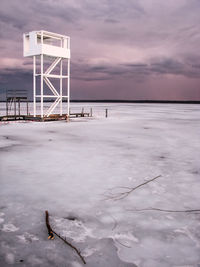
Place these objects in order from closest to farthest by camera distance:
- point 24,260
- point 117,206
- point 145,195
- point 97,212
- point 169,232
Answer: point 24,260 < point 169,232 < point 97,212 < point 117,206 < point 145,195

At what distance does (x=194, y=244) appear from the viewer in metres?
4.22

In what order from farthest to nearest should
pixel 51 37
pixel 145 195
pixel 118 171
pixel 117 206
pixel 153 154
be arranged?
1. pixel 51 37
2. pixel 153 154
3. pixel 118 171
4. pixel 145 195
5. pixel 117 206

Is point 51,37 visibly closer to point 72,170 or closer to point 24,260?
point 72,170

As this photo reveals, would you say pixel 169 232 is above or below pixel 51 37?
below

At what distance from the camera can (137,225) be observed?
4.86m

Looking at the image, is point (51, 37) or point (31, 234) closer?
point (31, 234)

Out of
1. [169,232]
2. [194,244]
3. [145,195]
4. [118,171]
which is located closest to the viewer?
[194,244]

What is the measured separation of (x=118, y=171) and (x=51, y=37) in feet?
72.0

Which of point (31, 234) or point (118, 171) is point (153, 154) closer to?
point (118, 171)

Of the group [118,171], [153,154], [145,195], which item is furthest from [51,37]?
[145,195]

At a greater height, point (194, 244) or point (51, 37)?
point (51, 37)

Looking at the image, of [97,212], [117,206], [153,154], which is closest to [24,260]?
[97,212]

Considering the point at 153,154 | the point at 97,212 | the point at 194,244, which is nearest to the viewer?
the point at 194,244

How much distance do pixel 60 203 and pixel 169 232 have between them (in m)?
2.49
